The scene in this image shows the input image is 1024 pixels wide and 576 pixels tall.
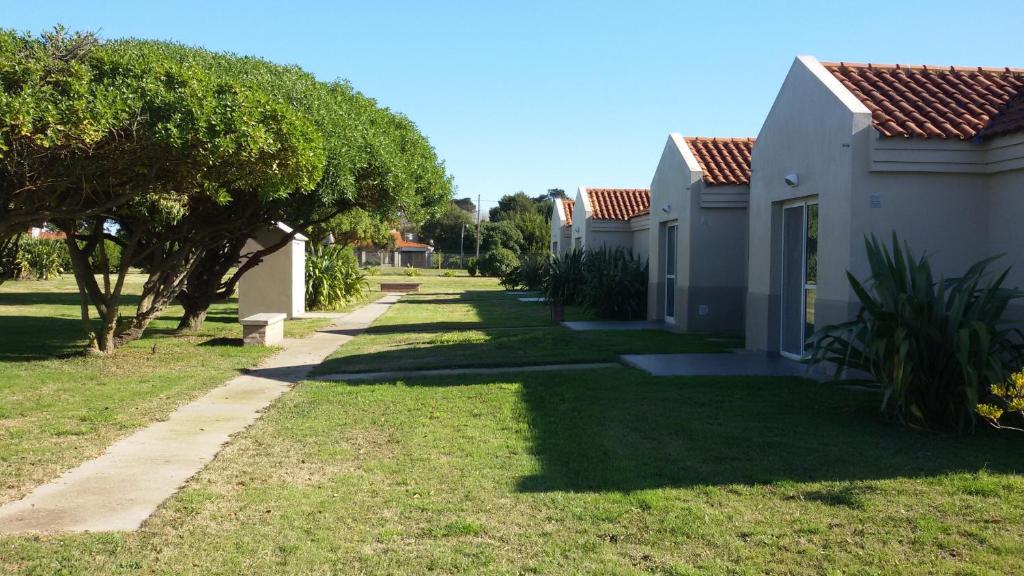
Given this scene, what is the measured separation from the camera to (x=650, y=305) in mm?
20406

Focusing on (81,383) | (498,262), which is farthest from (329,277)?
(498,262)

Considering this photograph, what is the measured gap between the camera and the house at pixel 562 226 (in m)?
35.5

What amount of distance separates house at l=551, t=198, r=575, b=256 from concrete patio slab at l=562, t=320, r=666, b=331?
14507 millimetres

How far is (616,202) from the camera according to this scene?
2956cm

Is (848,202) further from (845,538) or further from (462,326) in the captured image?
(462,326)

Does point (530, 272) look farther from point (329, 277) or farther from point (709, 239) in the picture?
point (709, 239)

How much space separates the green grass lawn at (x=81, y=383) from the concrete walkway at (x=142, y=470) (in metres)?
0.21

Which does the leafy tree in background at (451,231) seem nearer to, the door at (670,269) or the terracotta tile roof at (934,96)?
the door at (670,269)

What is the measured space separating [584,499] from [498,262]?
4289 centimetres

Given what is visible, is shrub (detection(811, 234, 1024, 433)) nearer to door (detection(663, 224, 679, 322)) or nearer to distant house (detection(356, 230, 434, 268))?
door (detection(663, 224, 679, 322))

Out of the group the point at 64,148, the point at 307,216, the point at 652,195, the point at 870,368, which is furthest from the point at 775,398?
the point at 652,195

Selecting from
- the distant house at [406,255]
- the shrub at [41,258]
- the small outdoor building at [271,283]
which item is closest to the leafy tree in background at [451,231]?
the distant house at [406,255]

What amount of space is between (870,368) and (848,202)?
2.88m

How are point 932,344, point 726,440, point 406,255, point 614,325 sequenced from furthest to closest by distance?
point 406,255 < point 614,325 < point 932,344 < point 726,440
